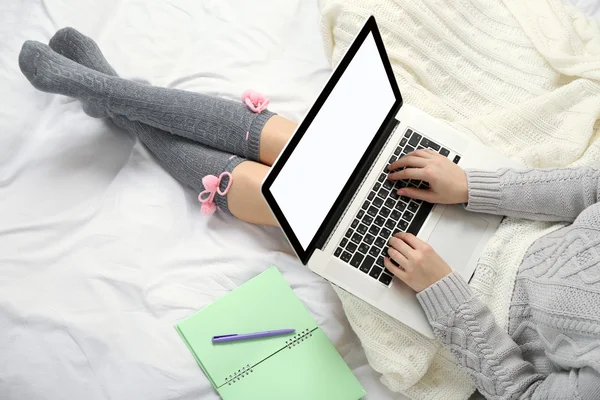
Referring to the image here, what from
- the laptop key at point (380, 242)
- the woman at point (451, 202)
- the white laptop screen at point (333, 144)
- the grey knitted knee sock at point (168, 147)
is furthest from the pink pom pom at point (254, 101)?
the laptop key at point (380, 242)

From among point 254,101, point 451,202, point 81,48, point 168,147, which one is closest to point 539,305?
point 451,202

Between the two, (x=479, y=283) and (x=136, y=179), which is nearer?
(x=479, y=283)

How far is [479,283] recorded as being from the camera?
3.17 feet

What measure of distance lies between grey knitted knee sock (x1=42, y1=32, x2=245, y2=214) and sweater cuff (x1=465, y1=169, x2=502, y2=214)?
425 mm

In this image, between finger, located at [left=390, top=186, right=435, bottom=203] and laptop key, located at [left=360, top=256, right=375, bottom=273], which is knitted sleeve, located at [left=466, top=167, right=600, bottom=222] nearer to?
finger, located at [left=390, top=186, right=435, bottom=203]

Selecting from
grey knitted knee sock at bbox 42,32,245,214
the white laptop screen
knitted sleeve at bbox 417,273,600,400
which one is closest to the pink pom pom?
grey knitted knee sock at bbox 42,32,245,214

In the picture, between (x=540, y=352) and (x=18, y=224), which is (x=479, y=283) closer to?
(x=540, y=352)

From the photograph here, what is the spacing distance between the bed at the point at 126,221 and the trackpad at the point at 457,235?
0.80 feet

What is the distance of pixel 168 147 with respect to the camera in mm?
1128

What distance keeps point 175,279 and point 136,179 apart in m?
0.23

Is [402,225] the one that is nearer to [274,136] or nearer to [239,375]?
[274,136]

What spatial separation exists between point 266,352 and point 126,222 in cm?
37

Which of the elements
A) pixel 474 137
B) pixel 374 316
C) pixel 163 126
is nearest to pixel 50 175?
pixel 163 126

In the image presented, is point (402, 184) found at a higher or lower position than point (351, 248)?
higher
